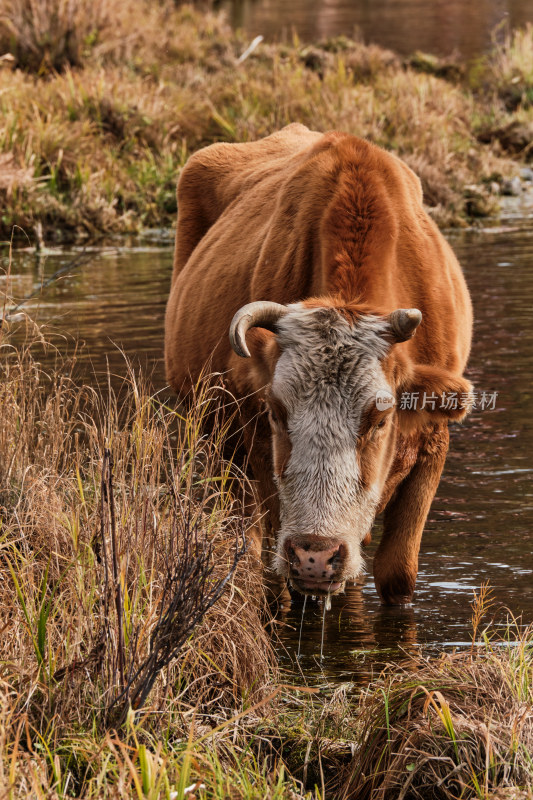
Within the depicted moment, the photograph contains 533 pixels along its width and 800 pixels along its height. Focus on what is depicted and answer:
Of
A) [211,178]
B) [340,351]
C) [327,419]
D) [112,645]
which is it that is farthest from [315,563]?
[211,178]

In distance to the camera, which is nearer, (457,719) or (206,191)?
(457,719)

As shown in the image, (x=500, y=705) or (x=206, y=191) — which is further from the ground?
(x=206, y=191)

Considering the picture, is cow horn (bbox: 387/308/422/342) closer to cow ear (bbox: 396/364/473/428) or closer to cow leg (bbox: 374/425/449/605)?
cow ear (bbox: 396/364/473/428)

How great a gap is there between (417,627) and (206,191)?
12.1 feet

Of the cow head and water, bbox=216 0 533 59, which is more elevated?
the cow head

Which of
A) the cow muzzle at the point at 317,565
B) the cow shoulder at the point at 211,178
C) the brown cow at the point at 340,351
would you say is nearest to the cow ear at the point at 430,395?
the brown cow at the point at 340,351

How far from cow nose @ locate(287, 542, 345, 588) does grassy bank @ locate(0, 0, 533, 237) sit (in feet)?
38.6

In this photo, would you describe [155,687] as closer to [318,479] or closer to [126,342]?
[318,479]

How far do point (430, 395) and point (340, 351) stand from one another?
0.55 m

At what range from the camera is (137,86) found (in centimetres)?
1941

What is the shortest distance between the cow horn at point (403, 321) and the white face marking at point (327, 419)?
48mm

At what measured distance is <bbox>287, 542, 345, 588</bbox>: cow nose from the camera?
4.62 metres

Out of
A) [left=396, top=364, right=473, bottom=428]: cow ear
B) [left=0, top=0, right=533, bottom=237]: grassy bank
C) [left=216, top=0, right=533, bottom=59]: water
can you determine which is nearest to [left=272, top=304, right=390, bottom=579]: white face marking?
[left=396, top=364, right=473, bottom=428]: cow ear

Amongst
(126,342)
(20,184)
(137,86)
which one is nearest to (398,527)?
(126,342)
